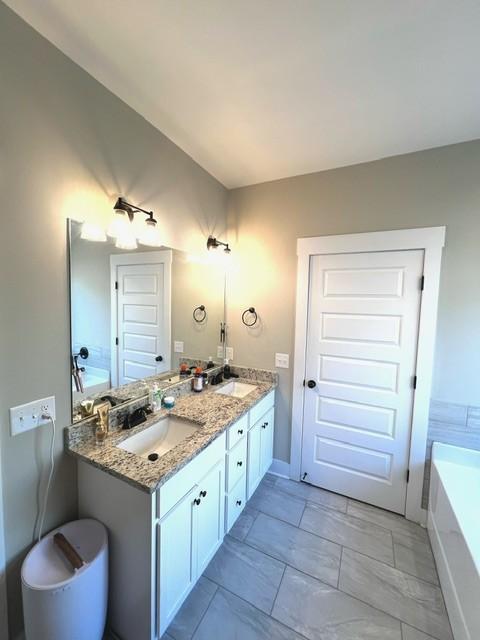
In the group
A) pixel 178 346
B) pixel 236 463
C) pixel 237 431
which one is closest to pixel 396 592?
pixel 236 463

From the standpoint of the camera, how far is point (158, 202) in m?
1.77

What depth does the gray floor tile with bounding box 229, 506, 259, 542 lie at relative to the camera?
184 cm

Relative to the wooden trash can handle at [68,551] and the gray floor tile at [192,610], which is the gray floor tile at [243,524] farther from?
the wooden trash can handle at [68,551]

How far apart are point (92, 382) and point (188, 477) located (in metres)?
0.73

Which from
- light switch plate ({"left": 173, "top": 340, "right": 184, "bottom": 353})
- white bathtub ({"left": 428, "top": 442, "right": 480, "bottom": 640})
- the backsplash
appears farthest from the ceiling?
white bathtub ({"left": 428, "top": 442, "right": 480, "bottom": 640})

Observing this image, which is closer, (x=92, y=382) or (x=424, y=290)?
(x=92, y=382)

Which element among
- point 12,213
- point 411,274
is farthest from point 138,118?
point 411,274

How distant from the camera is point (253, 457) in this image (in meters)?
2.07

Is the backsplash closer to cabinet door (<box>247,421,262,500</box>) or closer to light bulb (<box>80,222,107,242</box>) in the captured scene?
cabinet door (<box>247,421,262,500</box>)

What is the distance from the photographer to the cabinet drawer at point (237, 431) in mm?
1688

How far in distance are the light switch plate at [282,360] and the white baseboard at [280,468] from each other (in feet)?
3.03

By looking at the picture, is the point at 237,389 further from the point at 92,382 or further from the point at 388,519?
the point at 388,519

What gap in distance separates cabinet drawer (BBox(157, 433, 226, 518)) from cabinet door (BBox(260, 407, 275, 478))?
2.24ft

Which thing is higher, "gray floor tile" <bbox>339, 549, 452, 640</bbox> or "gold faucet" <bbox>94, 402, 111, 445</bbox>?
"gold faucet" <bbox>94, 402, 111, 445</bbox>
